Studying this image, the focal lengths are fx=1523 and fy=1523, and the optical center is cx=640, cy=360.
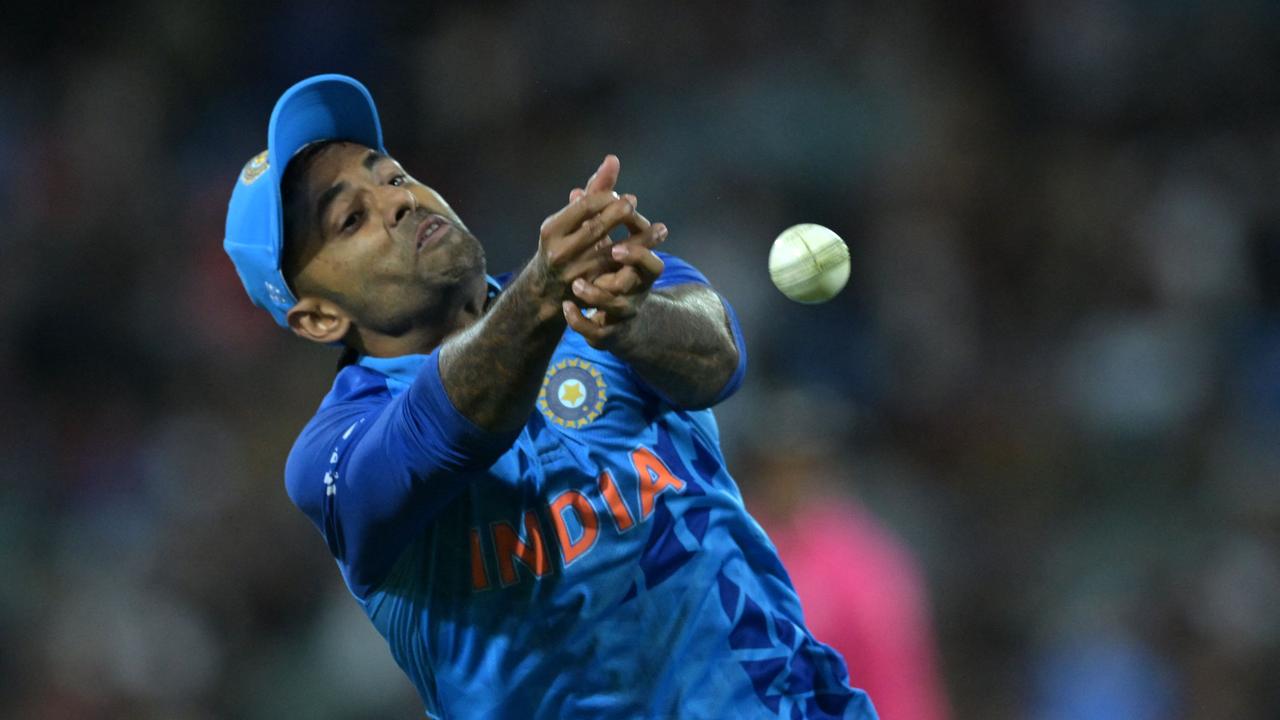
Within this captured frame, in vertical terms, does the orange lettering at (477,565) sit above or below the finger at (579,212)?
below

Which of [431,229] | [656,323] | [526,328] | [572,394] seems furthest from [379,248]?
[526,328]

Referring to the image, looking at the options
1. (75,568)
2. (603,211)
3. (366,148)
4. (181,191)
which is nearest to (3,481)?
(75,568)

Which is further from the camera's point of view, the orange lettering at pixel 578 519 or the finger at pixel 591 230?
the orange lettering at pixel 578 519

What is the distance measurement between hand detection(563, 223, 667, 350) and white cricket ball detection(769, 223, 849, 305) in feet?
2.06

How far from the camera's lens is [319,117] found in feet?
10.6

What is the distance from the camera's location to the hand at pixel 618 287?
2.27m

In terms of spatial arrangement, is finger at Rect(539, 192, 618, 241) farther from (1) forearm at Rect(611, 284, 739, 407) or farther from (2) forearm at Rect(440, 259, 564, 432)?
(1) forearm at Rect(611, 284, 739, 407)

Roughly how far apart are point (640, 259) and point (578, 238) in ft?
0.36

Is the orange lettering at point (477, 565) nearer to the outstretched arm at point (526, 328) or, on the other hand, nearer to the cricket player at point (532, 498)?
the cricket player at point (532, 498)

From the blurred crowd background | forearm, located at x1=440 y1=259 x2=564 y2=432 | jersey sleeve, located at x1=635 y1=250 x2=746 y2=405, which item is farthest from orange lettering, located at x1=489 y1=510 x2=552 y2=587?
the blurred crowd background

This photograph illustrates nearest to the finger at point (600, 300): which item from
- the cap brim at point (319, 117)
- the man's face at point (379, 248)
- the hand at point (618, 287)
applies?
the hand at point (618, 287)

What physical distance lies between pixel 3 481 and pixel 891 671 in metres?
5.10

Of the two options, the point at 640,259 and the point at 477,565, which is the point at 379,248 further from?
the point at 640,259

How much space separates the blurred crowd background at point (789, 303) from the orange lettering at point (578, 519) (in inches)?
145
